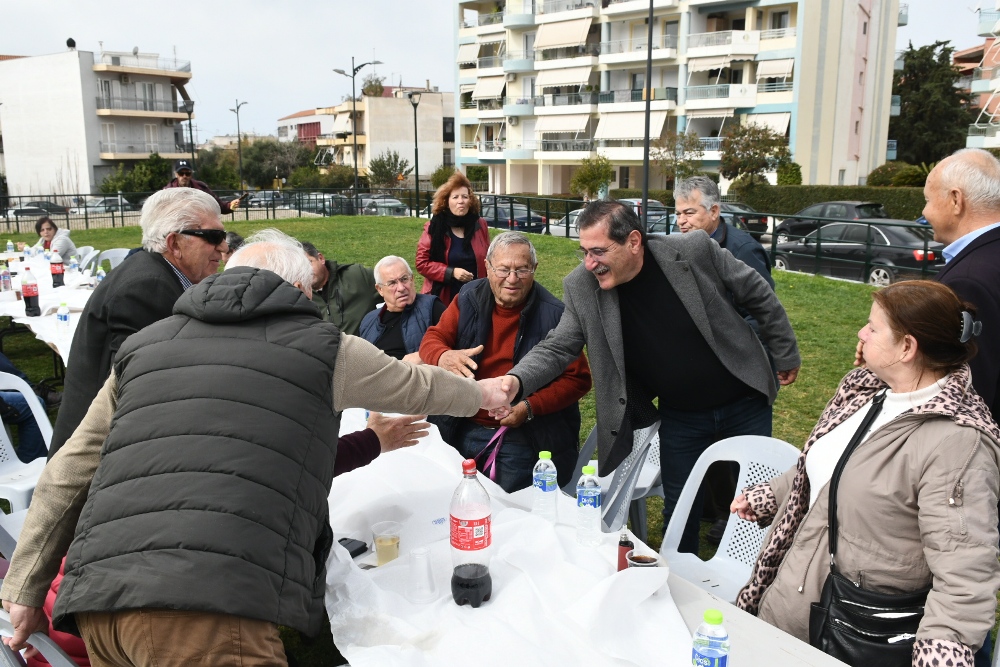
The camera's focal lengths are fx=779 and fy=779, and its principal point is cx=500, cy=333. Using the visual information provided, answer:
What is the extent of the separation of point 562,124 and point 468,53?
11109mm

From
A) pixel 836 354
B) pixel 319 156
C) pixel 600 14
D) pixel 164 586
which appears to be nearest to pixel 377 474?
pixel 164 586

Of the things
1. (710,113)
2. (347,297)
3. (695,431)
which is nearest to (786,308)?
(347,297)

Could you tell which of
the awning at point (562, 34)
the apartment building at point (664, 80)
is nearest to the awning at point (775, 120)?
the apartment building at point (664, 80)

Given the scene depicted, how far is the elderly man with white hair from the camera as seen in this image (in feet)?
5.64

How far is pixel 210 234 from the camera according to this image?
10.5 feet

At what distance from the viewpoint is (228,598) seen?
1.70m

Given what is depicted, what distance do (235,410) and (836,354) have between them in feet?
24.3

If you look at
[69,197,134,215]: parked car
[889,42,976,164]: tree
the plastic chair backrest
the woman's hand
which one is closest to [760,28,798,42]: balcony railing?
[889,42,976,164]: tree

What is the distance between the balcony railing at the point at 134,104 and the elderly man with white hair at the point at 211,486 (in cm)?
5564

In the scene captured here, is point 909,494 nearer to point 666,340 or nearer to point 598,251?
point 666,340

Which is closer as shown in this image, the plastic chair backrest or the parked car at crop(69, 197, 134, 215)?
the plastic chair backrest

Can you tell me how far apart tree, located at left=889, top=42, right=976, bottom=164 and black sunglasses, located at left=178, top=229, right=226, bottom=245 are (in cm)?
4731

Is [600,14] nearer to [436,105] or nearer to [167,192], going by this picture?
[436,105]

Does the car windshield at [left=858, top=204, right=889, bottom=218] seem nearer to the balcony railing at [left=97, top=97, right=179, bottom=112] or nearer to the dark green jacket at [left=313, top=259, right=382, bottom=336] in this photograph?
the dark green jacket at [left=313, top=259, right=382, bottom=336]
